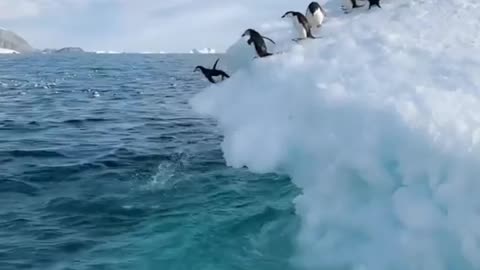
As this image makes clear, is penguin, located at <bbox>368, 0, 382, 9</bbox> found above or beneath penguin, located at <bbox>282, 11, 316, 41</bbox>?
above

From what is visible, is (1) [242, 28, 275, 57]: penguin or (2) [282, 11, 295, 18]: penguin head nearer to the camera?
(1) [242, 28, 275, 57]: penguin

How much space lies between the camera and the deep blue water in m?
7.41

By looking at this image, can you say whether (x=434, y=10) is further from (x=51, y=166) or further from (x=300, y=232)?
(x=51, y=166)

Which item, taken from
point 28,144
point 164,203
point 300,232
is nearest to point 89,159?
point 28,144

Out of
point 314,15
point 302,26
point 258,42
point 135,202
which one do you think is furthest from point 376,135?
point 314,15

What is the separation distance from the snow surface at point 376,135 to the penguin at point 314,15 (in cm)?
95

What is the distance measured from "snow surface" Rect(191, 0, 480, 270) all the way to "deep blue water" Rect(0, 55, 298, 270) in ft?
2.85

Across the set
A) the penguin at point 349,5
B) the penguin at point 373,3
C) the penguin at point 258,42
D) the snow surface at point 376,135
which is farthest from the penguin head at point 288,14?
the snow surface at point 376,135

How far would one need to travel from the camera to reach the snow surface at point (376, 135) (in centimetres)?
563

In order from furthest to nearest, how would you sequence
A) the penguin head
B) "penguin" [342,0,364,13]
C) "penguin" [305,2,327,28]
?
"penguin" [342,0,364,13]
the penguin head
"penguin" [305,2,327,28]

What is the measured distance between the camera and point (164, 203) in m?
9.23

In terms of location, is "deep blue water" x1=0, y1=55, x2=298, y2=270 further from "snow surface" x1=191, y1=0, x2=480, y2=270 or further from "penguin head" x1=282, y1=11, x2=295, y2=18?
"penguin head" x1=282, y1=11, x2=295, y2=18

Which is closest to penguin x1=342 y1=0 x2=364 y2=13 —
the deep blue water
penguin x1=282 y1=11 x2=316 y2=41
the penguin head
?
the penguin head

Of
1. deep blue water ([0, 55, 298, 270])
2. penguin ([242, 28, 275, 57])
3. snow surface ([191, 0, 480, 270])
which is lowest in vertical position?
deep blue water ([0, 55, 298, 270])
